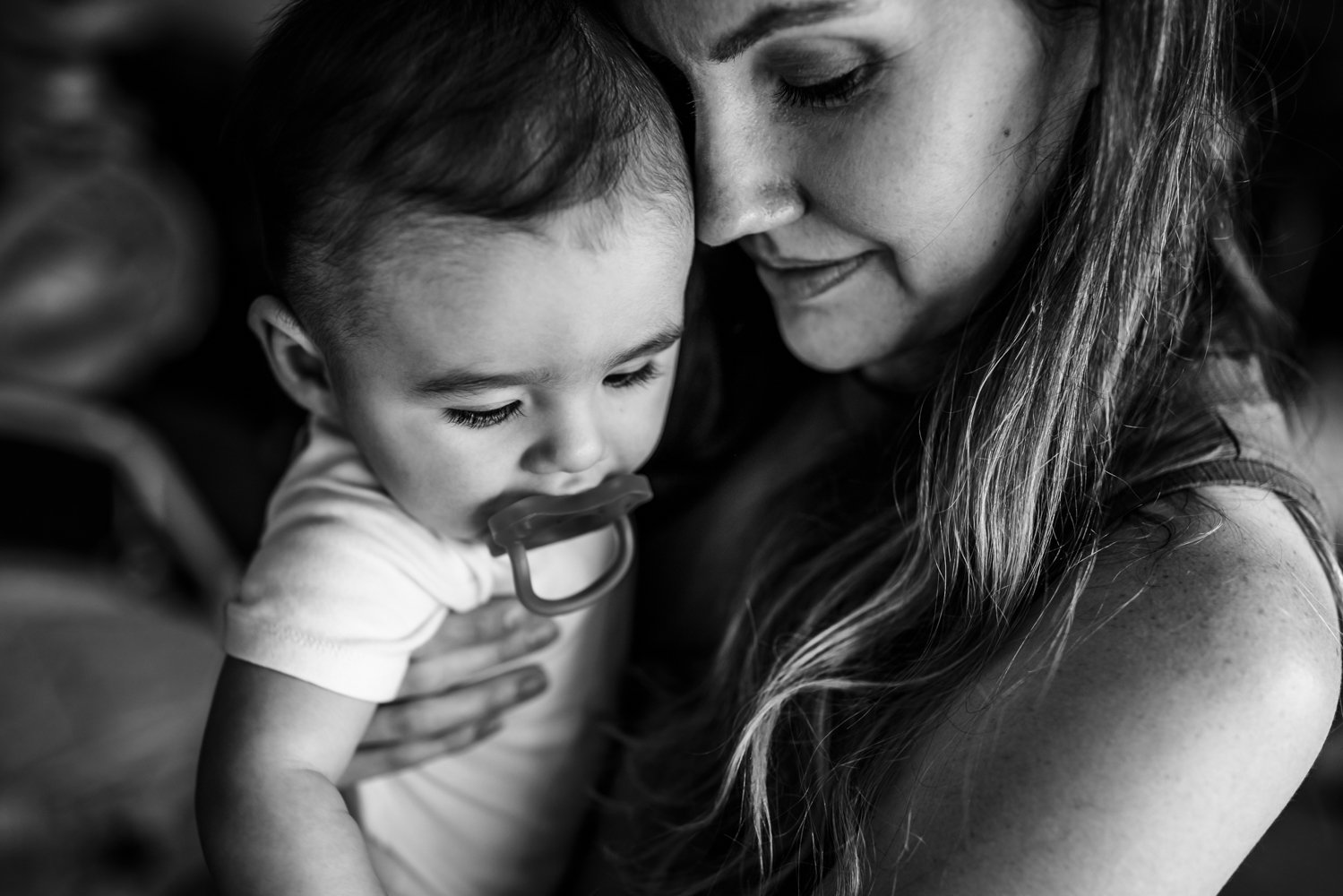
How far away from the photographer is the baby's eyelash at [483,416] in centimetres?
88

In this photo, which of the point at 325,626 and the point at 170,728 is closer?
the point at 325,626

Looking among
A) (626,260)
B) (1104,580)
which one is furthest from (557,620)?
(1104,580)

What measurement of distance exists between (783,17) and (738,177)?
142 millimetres

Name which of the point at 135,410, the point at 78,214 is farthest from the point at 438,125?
the point at 135,410

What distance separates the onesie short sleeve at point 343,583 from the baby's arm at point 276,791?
2cm

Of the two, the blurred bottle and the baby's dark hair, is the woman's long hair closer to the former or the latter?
the baby's dark hair

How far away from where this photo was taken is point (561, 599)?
97cm

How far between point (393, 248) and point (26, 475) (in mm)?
2213

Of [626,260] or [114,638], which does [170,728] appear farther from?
[626,260]

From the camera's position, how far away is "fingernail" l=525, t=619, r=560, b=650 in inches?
41.6

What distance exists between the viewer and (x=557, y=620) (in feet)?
3.57

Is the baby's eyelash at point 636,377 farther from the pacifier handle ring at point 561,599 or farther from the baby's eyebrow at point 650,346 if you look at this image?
the pacifier handle ring at point 561,599

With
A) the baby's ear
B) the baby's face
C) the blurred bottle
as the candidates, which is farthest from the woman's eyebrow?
the blurred bottle

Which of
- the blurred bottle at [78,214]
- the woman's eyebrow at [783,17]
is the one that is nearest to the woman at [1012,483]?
the woman's eyebrow at [783,17]
